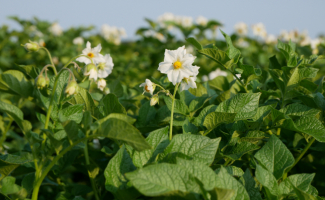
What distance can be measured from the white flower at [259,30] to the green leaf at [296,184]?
16.8ft

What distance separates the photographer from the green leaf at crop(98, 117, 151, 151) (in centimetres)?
71

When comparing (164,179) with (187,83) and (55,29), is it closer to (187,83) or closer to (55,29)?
(187,83)

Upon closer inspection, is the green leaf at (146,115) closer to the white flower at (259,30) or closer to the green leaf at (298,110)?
the green leaf at (298,110)

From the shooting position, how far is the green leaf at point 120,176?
792 millimetres

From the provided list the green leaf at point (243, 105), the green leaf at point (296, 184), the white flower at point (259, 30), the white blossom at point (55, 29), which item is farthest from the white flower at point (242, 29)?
the green leaf at point (296, 184)

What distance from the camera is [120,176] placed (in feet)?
2.78

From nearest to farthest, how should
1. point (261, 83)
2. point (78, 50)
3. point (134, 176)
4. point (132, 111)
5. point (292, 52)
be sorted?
point (134, 176) < point (292, 52) < point (261, 83) < point (132, 111) < point (78, 50)

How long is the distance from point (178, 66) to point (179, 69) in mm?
12

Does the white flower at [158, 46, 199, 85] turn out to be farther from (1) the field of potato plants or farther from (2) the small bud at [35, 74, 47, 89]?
(2) the small bud at [35, 74, 47, 89]

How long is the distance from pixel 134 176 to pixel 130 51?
4111 millimetres

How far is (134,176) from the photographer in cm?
68

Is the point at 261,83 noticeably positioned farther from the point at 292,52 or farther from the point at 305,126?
the point at 305,126

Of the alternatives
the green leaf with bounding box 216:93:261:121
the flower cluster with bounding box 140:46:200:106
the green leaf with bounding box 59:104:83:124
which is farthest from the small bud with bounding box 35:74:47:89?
the green leaf with bounding box 216:93:261:121

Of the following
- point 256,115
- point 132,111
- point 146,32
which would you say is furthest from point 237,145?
point 146,32
